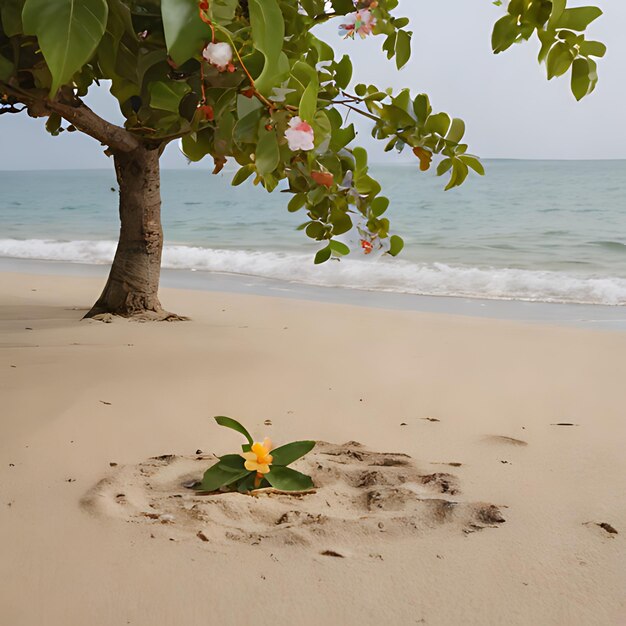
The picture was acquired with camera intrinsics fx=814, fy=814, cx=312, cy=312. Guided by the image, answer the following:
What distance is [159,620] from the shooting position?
3.64 ft

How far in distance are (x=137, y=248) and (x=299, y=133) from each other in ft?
9.71

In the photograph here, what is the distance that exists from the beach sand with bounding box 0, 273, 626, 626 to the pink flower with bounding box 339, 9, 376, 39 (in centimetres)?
86

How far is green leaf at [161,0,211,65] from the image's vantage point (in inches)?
23.0

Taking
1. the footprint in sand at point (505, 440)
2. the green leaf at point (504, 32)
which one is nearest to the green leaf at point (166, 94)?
the green leaf at point (504, 32)

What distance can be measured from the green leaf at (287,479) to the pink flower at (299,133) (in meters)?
0.87

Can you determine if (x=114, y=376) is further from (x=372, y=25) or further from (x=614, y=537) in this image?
(x=614, y=537)

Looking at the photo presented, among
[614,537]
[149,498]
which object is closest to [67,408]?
[149,498]

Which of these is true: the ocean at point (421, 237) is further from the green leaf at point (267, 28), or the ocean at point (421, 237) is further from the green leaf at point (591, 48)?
the green leaf at point (267, 28)

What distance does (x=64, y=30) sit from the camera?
576 millimetres

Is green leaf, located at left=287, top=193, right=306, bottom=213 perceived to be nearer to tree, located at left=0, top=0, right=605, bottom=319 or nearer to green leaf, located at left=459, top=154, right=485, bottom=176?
tree, located at left=0, top=0, right=605, bottom=319

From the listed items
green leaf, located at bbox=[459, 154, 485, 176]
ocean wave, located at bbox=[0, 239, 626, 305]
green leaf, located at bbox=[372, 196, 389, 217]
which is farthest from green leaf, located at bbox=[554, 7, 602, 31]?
ocean wave, located at bbox=[0, 239, 626, 305]

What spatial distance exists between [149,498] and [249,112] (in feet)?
2.95

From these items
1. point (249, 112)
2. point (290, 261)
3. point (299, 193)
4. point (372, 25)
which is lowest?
point (290, 261)

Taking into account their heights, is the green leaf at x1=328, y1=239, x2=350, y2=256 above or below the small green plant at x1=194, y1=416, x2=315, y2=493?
above
